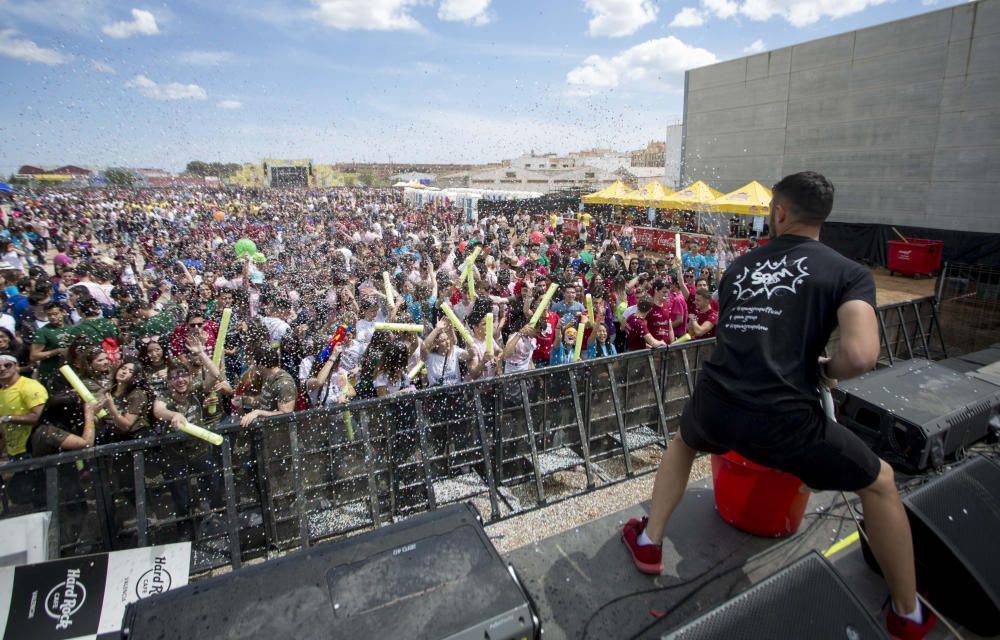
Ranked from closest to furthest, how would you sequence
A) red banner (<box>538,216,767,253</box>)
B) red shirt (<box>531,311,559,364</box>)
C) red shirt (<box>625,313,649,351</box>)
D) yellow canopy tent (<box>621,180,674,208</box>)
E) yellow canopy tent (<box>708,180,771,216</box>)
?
red shirt (<box>531,311,559,364</box>) → red shirt (<box>625,313,649,351</box>) → yellow canopy tent (<box>708,180,771,216</box>) → yellow canopy tent (<box>621,180,674,208</box>) → red banner (<box>538,216,767,253</box>)

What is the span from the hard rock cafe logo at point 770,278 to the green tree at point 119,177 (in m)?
67.3

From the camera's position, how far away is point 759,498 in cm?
255

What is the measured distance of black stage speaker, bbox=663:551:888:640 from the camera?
150 centimetres

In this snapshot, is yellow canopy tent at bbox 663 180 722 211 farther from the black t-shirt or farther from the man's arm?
the man's arm

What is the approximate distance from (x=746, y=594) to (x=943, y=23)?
24.3 m

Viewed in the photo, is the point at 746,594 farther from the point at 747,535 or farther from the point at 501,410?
the point at 501,410

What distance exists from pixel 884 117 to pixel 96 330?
2527cm

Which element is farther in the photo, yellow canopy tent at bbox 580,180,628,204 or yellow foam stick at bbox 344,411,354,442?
yellow canopy tent at bbox 580,180,628,204

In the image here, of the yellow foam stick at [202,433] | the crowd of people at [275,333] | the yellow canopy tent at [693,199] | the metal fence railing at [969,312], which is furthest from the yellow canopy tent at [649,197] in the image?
the yellow foam stick at [202,433]

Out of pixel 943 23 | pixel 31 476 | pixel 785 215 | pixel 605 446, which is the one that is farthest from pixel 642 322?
pixel 943 23

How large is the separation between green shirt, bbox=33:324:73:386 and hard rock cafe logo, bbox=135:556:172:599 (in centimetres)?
317

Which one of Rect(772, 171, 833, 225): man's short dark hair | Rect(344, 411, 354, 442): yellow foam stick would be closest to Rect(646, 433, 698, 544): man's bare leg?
Rect(772, 171, 833, 225): man's short dark hair

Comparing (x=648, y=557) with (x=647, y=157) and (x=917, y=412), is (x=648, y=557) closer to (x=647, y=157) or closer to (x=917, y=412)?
(x=917, y=412)

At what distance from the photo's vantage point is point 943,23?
56.7 feet
